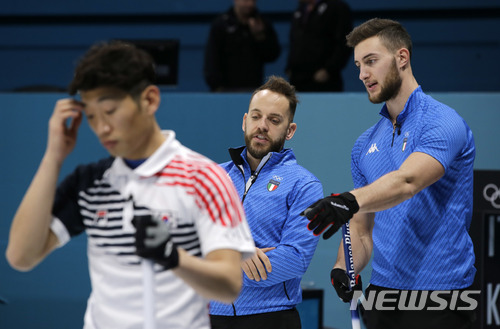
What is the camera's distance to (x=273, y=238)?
3.27m

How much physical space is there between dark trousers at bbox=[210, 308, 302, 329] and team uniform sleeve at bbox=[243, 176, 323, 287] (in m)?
0.15

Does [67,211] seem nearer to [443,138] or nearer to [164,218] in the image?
[164,218]

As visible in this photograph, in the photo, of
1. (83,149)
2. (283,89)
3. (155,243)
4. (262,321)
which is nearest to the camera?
(155,243)

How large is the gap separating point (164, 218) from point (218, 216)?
0.47 ft

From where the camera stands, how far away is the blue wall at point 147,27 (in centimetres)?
787

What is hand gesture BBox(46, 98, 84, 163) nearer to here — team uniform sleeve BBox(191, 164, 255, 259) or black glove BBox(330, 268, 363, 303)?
team uniform sleeve BBox(191, 164, 255, 259)

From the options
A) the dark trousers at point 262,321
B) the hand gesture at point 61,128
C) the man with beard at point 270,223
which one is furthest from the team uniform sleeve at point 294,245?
the hand gesture at point 61,128

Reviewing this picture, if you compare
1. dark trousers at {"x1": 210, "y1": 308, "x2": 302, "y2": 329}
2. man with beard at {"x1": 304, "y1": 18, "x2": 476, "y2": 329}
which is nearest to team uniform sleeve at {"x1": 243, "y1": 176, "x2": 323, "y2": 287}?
dark trousers at {"x1": 210, "y1": 308, "x2": 302, "y2": 329}

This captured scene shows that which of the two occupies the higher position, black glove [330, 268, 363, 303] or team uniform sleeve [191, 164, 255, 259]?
team uniform sleeve [191, 164, 255, 259]

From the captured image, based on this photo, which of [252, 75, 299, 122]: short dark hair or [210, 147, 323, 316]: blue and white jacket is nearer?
[210, 147, 323, 316]: blue and white jacket

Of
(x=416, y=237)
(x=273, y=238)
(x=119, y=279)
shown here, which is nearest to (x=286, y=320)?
(x=273, y=238)

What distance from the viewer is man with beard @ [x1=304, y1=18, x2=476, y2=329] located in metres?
2.84

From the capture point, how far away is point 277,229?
10.7ft

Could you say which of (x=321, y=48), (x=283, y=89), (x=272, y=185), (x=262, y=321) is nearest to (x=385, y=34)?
(x=283, y=89)
